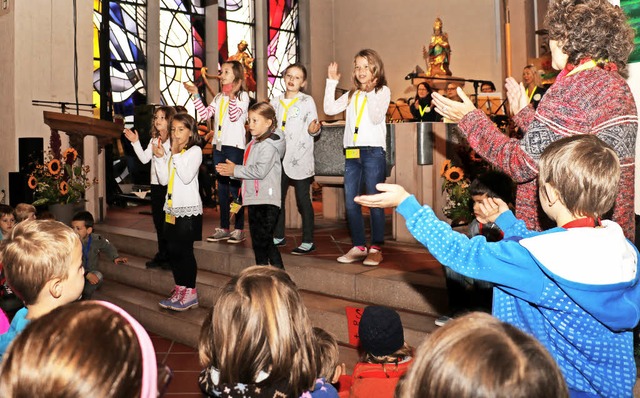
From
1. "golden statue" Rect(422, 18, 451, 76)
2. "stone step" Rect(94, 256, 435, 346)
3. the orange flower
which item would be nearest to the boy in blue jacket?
"stone step" Rect(94, 256, 435, 346)

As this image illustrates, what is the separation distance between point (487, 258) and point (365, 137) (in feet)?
10.6

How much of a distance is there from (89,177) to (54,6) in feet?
7.10

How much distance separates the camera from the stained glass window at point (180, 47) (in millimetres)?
14102

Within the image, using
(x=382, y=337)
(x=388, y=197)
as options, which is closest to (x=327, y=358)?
(x=382, y=337)

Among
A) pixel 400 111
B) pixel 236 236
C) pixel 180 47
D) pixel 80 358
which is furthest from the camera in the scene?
pixel 180 47

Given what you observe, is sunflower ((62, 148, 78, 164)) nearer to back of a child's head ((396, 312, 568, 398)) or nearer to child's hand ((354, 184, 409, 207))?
child's hand ((354, 184, 409, 207))

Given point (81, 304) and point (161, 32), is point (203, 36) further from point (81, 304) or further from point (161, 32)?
point (81, 304)

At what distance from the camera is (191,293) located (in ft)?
16.3

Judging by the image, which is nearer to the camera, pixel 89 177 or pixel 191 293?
pixel 191 293

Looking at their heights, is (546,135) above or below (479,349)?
above

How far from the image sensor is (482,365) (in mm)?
977

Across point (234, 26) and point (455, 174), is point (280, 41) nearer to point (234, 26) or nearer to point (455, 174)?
point (234, 26)

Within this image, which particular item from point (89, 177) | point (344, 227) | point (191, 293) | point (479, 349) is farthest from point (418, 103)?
point (479, 349)

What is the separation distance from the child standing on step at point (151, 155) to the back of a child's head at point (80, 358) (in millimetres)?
4077
